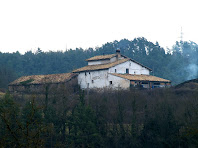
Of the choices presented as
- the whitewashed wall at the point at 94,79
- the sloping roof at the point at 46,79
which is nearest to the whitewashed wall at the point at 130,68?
the whitewashed wall at the point at 94,79

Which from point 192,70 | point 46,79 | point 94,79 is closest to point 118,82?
point 94,79

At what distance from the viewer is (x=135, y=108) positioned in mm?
29172

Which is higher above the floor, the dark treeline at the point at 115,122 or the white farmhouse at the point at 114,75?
the white farmhouse at the point at 114,75

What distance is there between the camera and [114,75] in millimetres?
44875

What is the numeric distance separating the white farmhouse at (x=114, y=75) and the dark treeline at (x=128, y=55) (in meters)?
29.5

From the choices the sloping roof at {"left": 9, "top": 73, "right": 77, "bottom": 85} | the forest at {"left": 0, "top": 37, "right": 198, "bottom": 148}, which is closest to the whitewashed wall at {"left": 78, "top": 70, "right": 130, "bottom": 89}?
the sloping roof at {"left": 9, "top": 73, "right": 77, "bottom": 85}

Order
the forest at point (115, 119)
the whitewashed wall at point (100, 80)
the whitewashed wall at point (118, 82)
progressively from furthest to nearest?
the whitewashed wall at point (100, 80) < the whitewashed wall at point (118, 82) < the forest at point (115, 119)

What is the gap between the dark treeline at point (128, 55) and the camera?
8294cm

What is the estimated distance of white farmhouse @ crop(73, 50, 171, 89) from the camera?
44.4 meters

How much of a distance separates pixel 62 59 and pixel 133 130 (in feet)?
217

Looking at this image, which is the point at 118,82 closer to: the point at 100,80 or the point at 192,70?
the point at 100,80

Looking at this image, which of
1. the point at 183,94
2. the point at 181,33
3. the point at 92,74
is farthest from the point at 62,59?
the point at 183,94

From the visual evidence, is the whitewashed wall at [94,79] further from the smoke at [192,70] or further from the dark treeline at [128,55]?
the smoke at [192,70]

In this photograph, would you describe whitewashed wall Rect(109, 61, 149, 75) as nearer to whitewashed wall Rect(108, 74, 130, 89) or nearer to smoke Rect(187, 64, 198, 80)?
whitewashed wall Rect(108, 74, 130, 89)
